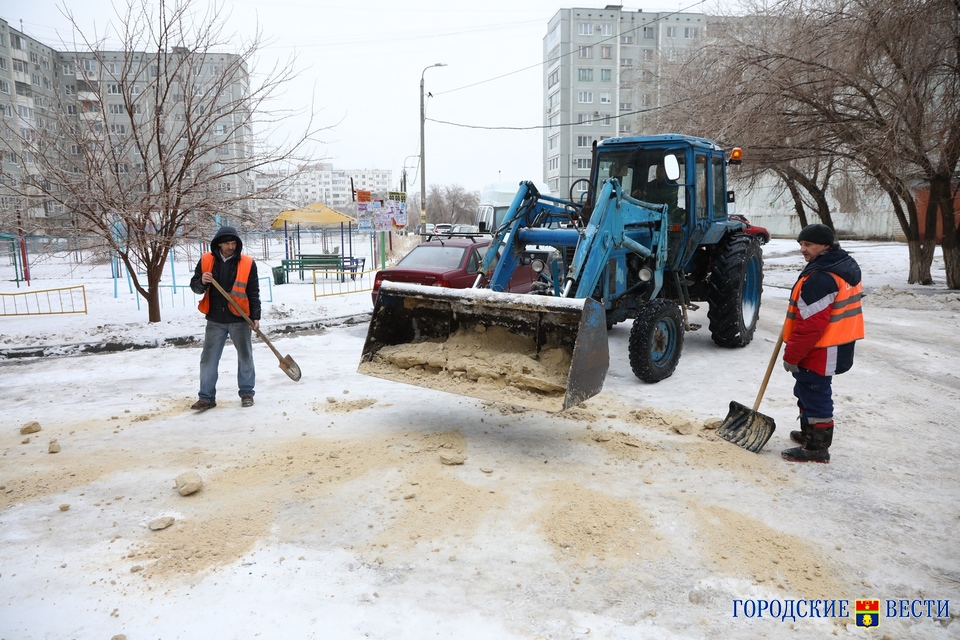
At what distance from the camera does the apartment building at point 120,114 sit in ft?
32.2

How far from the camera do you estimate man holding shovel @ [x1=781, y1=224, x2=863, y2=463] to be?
4.40 metres

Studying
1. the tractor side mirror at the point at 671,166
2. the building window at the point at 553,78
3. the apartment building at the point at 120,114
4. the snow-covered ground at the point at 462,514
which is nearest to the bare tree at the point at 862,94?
the snow-covered ground at the point at 462,514

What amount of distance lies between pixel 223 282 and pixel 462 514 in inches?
144

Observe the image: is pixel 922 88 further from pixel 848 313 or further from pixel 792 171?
pixel 848 313

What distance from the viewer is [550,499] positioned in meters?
4.01

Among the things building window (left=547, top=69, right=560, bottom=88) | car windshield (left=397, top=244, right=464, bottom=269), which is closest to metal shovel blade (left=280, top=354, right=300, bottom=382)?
car windshield (left=397, top=244, right=464, bottom=269)

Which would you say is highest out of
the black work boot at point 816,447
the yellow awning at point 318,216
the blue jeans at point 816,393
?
the yellow awning at point 318,216

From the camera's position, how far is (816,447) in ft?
15.1

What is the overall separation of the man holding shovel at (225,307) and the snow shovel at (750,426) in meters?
4.44

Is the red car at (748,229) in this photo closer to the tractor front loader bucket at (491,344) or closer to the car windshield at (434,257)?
the car windshield at (434,257)

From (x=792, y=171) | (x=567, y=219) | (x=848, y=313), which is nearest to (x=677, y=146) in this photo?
(x=567, y=219)

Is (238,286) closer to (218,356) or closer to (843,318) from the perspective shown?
(218,356)

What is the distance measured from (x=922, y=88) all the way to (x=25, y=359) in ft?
52.5

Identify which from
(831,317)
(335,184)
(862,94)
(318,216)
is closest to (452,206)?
(318,216)
